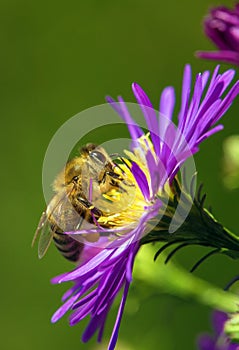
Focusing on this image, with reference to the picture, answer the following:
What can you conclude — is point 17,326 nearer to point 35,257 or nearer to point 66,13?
point 35,257

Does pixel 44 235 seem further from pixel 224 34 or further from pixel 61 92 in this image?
pixel 61 92

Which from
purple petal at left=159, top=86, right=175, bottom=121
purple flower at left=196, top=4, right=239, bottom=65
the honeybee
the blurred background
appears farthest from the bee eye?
the blurred background

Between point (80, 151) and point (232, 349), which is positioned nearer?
point (232, 349)

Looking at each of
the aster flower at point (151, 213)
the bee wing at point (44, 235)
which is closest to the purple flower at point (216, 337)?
the aster flower at point (151, 213)

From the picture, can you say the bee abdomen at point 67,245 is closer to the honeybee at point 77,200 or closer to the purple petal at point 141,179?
the honeybee at point 77,200

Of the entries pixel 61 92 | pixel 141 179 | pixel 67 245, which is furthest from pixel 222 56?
pixel 61 92

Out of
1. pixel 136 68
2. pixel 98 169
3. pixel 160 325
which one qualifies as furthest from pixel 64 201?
pixel 136 68
